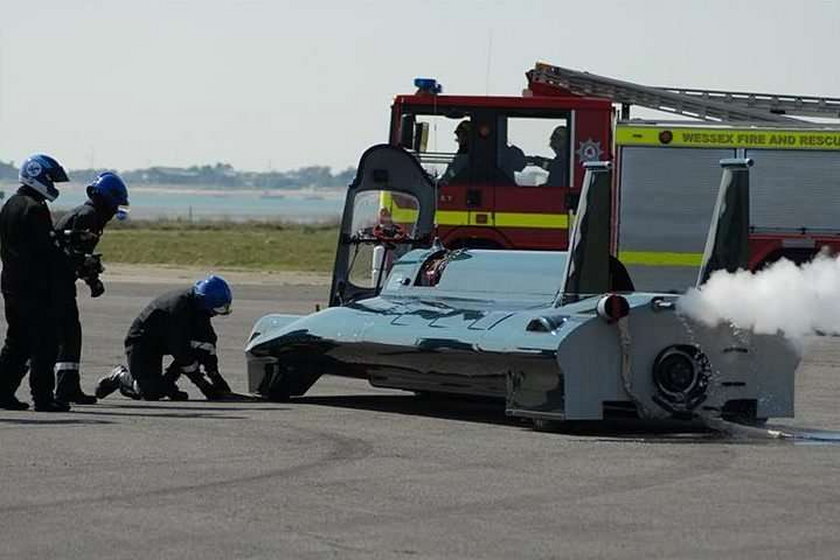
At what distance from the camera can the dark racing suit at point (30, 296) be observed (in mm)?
14070

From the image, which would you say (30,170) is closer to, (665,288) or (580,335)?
(580,335)

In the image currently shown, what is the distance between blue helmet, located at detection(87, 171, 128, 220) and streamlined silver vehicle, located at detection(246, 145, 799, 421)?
149cm

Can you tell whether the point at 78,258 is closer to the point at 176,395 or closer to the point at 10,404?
the point at 10,404

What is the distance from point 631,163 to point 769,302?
1235cm

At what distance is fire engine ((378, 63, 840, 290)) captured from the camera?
942 inches

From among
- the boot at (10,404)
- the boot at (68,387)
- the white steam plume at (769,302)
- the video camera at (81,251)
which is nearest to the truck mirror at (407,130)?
the video camera at (81,251)

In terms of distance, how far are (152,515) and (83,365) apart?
9399mm

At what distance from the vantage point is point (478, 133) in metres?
23.9

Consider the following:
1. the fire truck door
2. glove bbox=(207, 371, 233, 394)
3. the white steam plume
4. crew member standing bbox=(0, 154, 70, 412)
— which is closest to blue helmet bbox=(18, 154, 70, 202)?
crew member standing bbox=(0, 154, 70, 412)

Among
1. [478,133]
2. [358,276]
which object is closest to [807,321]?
[358,276]

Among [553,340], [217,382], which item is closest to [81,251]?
[217,382]

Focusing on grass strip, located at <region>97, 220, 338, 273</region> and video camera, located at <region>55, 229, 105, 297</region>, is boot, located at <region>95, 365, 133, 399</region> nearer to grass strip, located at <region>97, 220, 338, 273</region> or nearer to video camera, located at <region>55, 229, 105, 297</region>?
video camera, located at <region>55, 229, 105, 297</region>

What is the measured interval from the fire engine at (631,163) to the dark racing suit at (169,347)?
346 inches

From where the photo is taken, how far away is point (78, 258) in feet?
47.8
